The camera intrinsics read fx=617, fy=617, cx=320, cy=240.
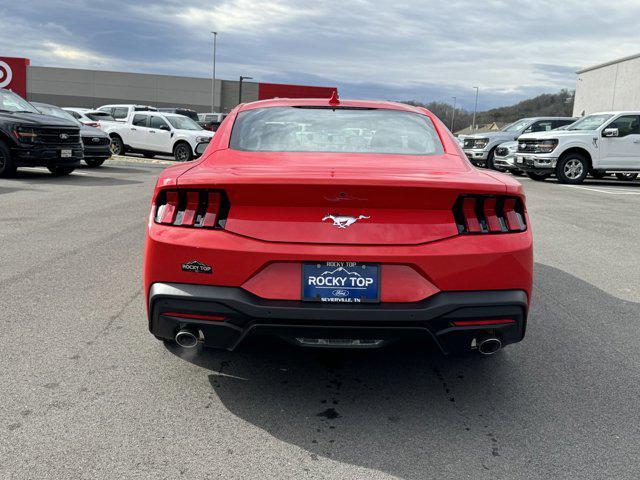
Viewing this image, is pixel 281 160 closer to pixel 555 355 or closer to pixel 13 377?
pixel 13 377

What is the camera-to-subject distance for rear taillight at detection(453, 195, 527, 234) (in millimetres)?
3041

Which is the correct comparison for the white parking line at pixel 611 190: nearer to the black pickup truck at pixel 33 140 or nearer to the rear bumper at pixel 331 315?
the black pickup truck at pixel 33 140

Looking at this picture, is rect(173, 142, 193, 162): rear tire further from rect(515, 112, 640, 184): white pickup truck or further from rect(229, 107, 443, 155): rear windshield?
rect(229, 107, 443, 155): rear windshield

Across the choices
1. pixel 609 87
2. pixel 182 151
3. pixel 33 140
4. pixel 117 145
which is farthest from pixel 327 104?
pixel 609 87

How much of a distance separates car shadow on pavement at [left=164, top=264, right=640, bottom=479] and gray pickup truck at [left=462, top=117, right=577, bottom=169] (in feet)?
55.9

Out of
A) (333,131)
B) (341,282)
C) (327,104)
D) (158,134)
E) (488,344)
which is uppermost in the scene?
(327,104)

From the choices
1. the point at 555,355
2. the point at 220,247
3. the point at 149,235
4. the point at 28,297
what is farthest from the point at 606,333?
the point at 28,297

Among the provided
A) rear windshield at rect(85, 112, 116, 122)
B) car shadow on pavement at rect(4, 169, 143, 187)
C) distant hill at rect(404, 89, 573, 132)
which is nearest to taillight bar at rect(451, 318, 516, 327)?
car shadow on pavement at rect(4, 169, 143, 187)

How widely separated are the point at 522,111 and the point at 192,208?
90512mm

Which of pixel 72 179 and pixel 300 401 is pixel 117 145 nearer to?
pixel 72 179

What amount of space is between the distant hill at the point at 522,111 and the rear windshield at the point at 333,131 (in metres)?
69.1

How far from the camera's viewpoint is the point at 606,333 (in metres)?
4.41

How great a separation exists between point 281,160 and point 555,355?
2.15 m

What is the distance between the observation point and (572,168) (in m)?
17.2
